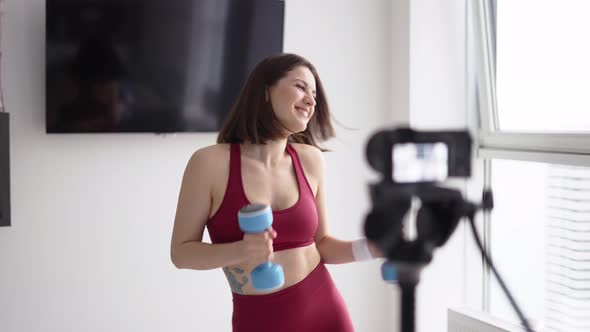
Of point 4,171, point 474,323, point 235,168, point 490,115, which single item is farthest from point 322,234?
point 490,115

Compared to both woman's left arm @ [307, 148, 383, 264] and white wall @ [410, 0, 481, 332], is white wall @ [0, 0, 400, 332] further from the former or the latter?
woman's left arm @ [307, 148, 383, 264]

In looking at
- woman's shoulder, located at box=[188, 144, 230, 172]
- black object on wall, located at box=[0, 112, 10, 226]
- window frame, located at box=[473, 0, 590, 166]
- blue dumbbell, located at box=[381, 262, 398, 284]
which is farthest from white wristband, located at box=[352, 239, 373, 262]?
window frame, located at box=[473, 0, 590, 166]

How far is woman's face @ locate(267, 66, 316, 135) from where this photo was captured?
1.63 metres

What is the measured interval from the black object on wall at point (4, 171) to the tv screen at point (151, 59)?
10.2 inches

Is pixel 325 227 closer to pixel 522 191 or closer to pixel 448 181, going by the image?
pixel 448 181

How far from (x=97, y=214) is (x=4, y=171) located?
51 centimetres

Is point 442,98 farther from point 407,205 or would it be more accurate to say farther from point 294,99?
point 407,205

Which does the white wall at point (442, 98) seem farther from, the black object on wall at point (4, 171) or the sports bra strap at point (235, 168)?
the black object on wall at point (4, 171)

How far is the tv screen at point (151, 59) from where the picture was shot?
240 cm

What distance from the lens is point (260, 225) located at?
1.19 metres

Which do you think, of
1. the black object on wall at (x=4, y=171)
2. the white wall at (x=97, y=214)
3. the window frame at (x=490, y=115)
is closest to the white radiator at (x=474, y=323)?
the window frame at (x=490, y=115)

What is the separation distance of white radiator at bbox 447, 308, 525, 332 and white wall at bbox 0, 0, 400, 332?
901mm

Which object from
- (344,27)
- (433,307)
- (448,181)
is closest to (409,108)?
(344,27)

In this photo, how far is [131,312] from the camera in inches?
105
